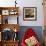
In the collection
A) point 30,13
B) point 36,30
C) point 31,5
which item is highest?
point 31,5

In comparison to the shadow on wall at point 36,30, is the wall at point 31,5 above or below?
above

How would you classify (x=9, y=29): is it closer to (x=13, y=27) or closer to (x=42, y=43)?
(x=13, y=27)

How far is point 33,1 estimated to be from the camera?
5965 mm

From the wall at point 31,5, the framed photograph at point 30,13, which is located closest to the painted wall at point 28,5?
the wall at point 31,5

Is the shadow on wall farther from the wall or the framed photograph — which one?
the framed photograph

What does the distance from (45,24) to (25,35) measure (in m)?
0.81

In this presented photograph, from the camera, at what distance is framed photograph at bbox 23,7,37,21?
5.94 meters

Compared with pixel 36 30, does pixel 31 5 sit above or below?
above

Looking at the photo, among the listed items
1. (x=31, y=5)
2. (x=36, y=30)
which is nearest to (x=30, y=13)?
(x=31, y=5)

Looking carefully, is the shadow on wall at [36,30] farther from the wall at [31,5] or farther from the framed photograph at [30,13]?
the framed photograph at [30,13]

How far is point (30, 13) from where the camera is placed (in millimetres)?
5980

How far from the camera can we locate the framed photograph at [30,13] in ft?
19.5

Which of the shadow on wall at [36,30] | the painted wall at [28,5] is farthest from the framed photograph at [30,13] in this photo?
the shadow on wall at [36,30]

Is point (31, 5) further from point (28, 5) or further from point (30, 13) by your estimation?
point (30, 13)
